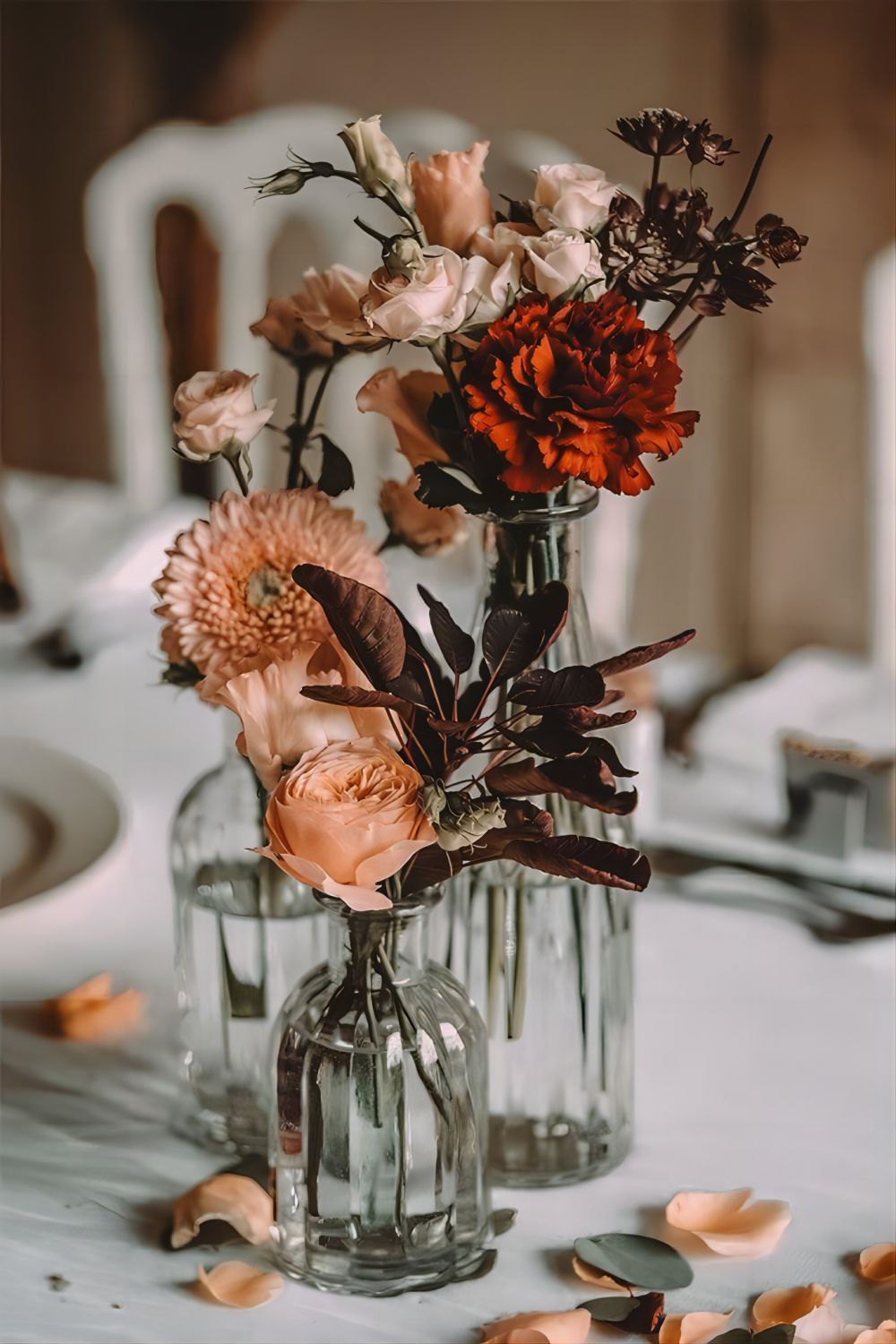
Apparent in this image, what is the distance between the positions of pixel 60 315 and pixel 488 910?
2.62 m

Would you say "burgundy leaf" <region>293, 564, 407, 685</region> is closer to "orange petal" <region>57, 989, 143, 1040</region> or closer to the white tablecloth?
the white tablecloth

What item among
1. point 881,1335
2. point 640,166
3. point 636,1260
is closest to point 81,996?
point 636,1260

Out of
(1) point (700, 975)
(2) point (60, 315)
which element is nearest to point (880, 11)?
(2) point (60, 315)

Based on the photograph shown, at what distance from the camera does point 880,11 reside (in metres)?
2.30

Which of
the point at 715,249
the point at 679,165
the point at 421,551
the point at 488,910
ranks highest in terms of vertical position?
Result: the point at 679,165

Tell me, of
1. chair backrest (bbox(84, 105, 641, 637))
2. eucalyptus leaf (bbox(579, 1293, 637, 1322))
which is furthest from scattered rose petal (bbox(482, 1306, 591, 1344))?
chair backrest (bbox(84, 105, 641, 637))

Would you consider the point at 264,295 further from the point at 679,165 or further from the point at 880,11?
the point at 880,11

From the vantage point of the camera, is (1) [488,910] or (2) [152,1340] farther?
(1) [488,910]

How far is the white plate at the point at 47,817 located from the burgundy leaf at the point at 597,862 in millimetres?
419

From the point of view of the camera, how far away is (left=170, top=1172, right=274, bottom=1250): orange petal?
2.08 ft

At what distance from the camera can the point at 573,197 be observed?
573mm

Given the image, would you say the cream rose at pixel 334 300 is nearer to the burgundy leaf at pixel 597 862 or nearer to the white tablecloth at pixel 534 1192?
the burgundy leaf at pixel 597 862

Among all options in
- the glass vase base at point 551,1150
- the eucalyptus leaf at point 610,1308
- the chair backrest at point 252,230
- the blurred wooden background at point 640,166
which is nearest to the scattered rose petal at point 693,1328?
the eucalyptus leaf at point 610,1308

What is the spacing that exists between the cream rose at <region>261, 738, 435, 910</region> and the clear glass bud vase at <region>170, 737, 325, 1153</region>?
198 mm
